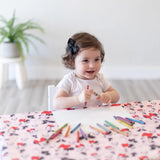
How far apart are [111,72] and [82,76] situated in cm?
232

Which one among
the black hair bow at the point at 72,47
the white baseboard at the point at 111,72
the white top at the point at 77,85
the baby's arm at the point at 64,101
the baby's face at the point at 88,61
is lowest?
the white baseboard at the point at 111,72

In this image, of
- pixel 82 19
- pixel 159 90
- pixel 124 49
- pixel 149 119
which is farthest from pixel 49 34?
pixel 149 119

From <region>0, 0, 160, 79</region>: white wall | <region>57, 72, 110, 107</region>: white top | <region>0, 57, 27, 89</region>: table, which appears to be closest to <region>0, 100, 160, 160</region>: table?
<region>57, 72, 110, 107</region>: white top

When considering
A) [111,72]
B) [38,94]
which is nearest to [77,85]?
[38,94]

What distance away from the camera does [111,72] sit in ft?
12.5

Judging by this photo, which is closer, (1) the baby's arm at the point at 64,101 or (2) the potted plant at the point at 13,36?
(1) the baby's arm at the point at 64,101

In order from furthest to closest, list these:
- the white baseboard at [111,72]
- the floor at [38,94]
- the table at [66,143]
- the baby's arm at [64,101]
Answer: the white baseboard at [111,72], the floor at [38,94], the baby's arm at [64,101], the table at [66,143]

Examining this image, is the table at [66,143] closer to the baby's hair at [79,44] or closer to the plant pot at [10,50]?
the baby's hair at [79,44]

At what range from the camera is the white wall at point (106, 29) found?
11.3ft

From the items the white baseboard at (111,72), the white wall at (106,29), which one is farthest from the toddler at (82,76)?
the white baseboard at (111,72)

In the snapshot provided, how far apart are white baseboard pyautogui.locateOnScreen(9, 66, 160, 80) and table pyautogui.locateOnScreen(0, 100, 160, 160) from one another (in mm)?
2546

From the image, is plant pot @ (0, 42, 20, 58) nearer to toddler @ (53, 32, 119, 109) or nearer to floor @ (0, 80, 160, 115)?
floor @ (0, 80, 160, 115)

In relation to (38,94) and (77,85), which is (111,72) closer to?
(38,94)

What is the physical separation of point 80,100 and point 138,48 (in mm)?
2640
